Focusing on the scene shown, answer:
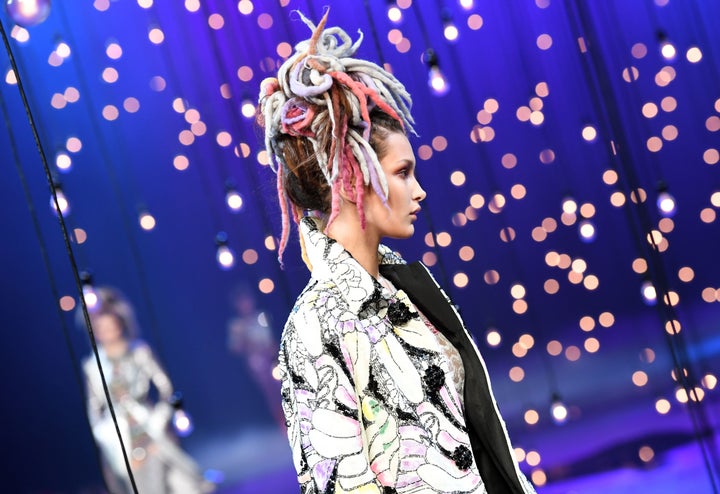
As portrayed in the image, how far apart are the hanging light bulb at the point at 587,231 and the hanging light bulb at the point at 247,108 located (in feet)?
4.68

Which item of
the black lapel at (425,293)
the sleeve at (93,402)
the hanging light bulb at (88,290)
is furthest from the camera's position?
the sleeve at (93,402)

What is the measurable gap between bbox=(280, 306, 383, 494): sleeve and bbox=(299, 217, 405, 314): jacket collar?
66mm

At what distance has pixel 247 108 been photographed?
12.7ft

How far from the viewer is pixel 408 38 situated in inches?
167

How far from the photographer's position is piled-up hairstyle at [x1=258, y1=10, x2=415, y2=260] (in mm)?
1426

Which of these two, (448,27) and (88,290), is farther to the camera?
(448,27)

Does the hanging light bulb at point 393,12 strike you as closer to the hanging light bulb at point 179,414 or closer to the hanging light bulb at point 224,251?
the hanging light bulb at point 224,251

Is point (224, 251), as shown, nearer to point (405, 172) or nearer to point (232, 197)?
point (232, 197)

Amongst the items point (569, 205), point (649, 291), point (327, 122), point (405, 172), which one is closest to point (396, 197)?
point (405, 172)

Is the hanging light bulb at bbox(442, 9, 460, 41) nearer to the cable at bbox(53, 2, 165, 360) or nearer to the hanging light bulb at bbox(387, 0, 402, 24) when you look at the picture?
the hanging light bulb at bbox(387, 0, 402, 24)

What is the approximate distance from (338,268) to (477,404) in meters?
0.28

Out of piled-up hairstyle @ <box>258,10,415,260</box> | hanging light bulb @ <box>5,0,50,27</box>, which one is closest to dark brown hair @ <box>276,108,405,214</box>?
piled-up hairstyle @ <box>258,10,415,260</box>

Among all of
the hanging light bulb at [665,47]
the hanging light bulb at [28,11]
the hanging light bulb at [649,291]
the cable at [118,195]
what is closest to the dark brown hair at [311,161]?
the hanging light bulb at [649,291]

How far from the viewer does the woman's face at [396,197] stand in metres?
1.44
